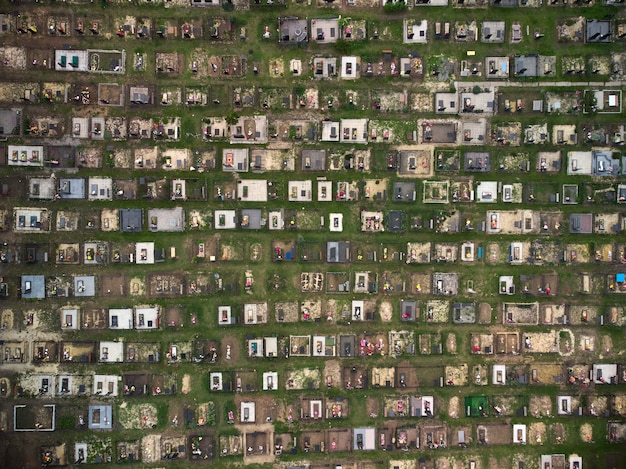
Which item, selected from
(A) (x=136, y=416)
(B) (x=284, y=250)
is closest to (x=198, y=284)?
(B) (x=284, y=250)

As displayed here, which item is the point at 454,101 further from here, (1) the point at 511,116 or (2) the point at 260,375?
(2) the point at 260,375

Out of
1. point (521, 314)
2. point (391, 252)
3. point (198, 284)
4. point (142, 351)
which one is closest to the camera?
point (142, 351)

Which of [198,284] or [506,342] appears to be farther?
[506,342]

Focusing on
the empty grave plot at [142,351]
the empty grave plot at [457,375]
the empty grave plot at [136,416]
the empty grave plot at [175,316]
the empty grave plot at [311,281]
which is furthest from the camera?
the empty grave plot at [311,281]

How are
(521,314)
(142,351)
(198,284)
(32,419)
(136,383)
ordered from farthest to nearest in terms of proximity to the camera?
(521,314) < (198,284) < (142,351) < (136,383) < (32,419)

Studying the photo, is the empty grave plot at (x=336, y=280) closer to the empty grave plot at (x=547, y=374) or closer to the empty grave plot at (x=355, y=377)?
the empty grave plot at (x=355, y=377)

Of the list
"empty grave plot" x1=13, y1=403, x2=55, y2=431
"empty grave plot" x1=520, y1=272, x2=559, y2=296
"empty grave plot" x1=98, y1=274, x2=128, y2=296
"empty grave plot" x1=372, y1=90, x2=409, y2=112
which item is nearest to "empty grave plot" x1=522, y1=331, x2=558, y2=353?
"empty grave plot" x1=520, y1=272, x2=559, y2=296

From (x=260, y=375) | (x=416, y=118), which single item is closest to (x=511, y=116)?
(x=416, y=118)

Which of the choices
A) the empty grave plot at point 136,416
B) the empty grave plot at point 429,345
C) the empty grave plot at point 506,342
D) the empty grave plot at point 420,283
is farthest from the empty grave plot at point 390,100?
the empty grave plot at point 136,416

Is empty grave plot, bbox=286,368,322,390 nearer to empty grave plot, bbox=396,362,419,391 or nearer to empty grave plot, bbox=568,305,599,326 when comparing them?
empty grave plot, bbox=396,362,419,391

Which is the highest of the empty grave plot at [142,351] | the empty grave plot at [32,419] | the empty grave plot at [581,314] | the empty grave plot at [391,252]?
the empty grave plot at [391,252]

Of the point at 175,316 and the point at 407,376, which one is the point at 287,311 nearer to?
the point at 175,316
